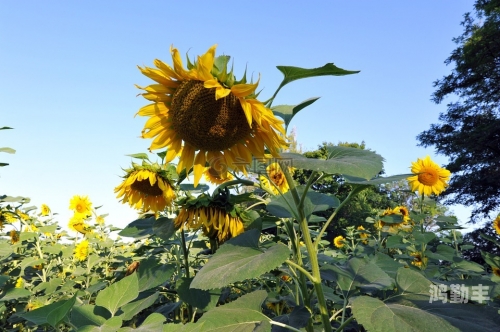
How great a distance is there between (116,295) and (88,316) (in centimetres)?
8

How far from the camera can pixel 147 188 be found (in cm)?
166

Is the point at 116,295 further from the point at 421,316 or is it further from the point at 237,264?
the point at 421,316

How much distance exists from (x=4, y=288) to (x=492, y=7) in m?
15.6

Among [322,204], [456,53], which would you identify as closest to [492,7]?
[456,53]

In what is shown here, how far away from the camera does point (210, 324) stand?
89 cm

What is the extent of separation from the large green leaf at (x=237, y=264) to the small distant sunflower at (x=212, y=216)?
1.23ft

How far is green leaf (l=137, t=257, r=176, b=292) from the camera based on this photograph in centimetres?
121

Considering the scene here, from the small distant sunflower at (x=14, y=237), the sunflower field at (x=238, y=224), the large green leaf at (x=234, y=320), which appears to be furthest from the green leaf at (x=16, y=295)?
the small distant sunflower at (x=14, y=237)

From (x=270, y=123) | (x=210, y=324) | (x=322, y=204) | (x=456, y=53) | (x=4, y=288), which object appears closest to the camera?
(x=210, y=324)

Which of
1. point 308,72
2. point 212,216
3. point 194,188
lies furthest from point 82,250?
point 308,72

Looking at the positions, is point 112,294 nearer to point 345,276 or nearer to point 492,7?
point 345,276

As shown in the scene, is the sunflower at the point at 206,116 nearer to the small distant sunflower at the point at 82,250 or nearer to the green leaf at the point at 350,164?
the green leaf at the point at 350,164

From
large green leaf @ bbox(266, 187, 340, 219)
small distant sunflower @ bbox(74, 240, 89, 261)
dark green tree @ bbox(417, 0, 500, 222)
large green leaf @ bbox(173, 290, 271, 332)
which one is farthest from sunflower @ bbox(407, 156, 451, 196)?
dark green tree @ bbox(417, 0, 500, 222)

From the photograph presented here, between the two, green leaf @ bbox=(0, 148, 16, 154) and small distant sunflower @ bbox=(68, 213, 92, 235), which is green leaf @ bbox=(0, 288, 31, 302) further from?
small distant sunflower @ bbox=(68, 213, 92, 235)
